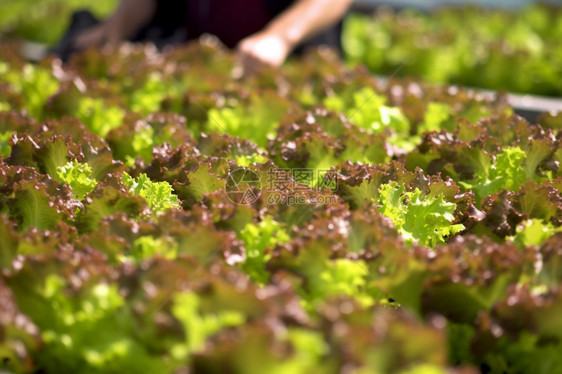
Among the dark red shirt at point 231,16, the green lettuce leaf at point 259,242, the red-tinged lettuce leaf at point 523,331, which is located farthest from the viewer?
the dark red shirt at point 231,16

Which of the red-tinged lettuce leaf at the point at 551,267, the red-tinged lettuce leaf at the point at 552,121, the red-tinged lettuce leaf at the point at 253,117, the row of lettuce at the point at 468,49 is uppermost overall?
the red-tinged lettuce leaf at the point at 551,267

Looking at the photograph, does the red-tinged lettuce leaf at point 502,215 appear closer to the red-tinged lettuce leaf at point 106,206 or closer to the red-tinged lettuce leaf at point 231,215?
the red-tinged lettuce leaf at point 231,215

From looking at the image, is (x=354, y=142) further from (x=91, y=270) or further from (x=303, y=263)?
(x=91, y=270)

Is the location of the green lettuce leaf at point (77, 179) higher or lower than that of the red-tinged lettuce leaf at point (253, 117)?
higher

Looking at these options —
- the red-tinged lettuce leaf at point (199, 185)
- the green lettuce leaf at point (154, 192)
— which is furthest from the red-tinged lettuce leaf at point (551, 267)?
the green lettuce leaf at point (154, 192)

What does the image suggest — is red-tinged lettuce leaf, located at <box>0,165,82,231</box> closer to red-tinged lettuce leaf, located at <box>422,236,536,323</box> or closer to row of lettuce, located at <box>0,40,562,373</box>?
row of lettuce, located at <box>0,40,562,373</box>

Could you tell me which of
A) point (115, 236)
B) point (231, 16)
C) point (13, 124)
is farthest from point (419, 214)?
point (231, 16)

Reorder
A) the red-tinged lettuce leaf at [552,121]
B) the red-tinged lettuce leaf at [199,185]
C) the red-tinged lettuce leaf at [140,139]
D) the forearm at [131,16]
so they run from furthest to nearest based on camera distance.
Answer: the forearm at [131,16]
the red-tinged lettuce leaf at [552,121]
the red-tinged lettuce leaf at [140,139]
the red-tinged lettuce leaf at [199,185]

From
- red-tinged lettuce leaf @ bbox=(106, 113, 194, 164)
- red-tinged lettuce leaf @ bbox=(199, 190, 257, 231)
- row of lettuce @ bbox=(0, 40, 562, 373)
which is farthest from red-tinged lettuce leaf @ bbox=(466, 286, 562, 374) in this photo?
red-tinged lettuce leaf @ bbox=(106, 113, 194, 164)
